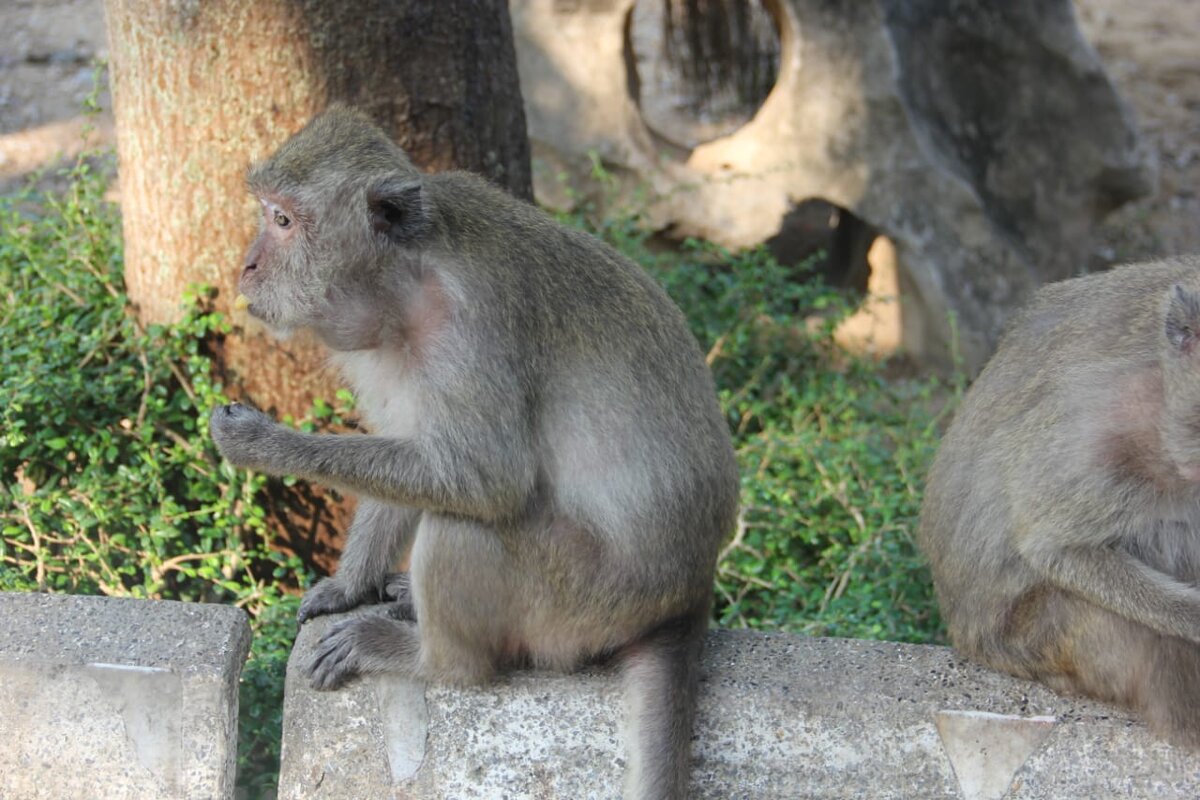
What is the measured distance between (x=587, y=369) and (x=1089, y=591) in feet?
4.30

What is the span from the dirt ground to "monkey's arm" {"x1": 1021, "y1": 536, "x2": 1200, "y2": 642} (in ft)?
14.9

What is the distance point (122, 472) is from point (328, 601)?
47.6 inches

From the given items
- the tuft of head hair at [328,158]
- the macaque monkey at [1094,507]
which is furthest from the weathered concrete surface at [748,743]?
the tuft of head hair at [328,158]

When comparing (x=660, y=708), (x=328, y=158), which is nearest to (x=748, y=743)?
(x=660, y=708)

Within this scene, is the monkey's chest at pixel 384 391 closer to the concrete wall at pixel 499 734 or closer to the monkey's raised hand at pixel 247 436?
the monkey's raised hand at pixel 247 436

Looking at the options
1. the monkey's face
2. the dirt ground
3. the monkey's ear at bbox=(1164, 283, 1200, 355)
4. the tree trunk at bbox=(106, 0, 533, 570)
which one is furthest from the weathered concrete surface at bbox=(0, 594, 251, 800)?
the dirt ground

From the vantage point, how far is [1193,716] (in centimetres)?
342

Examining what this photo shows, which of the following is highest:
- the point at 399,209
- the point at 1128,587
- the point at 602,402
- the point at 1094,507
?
the point at 399,209

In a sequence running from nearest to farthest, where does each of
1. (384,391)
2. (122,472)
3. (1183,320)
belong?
1. (1183,320)
2. (384,391)
3. (122,472)

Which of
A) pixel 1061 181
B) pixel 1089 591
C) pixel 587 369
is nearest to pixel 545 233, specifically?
pixel 587 369

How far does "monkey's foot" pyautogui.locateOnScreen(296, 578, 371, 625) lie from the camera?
3.90 meters

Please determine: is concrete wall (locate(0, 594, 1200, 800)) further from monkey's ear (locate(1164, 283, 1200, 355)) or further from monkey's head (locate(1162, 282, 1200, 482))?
monkey's ear (locate(1164, 283, 1200, 355))

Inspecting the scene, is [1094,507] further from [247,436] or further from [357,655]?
[247,436]

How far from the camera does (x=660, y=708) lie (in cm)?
341
